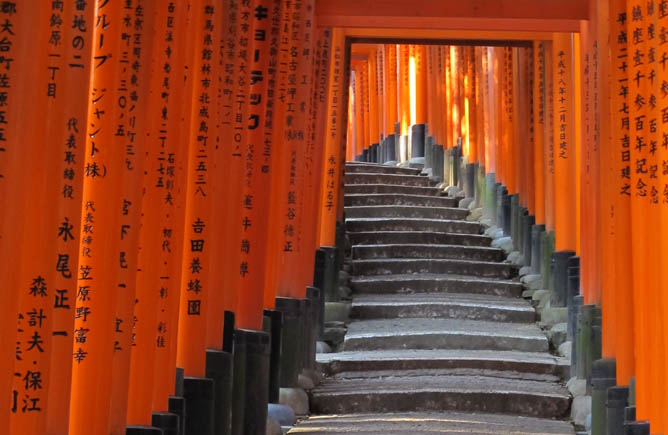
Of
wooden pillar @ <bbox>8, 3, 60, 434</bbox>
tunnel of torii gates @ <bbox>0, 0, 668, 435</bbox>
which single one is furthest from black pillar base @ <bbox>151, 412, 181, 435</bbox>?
wooden pillar @ <bbox>8, 3, 60, 434</bbox>

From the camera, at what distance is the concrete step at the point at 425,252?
14766 millimetres

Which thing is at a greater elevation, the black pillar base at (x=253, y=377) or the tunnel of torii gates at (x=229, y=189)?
the tunnel of torii gates at (x=229, y=189)

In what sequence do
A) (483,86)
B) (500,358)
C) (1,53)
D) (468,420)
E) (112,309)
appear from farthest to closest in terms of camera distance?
(483,86) < (500,358) < (468,420) < (112,309) < (1,53)

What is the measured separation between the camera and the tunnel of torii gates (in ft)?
14.3

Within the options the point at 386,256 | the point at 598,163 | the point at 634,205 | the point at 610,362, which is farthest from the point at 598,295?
the point at 386,256

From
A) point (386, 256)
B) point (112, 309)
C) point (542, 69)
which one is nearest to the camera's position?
point (112, 309)

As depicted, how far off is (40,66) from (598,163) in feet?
22.4

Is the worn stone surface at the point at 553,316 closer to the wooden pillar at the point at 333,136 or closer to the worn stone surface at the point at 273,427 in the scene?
the wooden pillar at the point at 333,136

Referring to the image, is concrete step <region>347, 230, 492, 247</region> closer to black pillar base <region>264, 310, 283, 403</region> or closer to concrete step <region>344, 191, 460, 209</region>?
concrete step <region>344, 191, 460, 209</region>

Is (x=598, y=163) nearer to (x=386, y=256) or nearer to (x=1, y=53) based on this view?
(x=386, y=256)

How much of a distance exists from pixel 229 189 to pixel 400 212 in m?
8.11

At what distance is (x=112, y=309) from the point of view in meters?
5.40

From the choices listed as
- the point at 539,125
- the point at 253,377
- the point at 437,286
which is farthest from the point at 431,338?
the point at 253,377

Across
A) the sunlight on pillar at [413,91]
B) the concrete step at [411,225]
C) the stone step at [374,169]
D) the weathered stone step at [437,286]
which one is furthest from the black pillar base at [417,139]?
the weathered stone step at [437,286]
